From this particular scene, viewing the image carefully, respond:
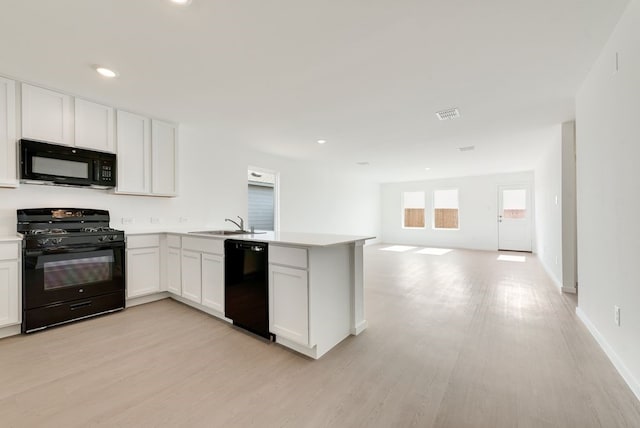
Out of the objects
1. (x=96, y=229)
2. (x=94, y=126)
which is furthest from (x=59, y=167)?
(x=96, y=229)

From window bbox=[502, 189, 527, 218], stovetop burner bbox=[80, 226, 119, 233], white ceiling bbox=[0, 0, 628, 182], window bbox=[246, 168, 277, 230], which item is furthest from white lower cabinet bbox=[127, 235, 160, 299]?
window bbox=[502, 189, 527, 218]

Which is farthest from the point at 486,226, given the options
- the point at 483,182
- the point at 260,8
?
the point at 260,8

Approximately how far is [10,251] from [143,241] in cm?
114

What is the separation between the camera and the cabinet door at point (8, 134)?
263cm

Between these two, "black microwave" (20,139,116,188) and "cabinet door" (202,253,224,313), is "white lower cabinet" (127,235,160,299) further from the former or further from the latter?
"cabinet door" (202,253,224,313)

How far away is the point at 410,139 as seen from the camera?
4.79 m

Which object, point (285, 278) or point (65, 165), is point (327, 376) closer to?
point (285, 278)

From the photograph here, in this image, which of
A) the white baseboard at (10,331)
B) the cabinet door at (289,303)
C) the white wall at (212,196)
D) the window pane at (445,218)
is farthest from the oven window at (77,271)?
the window pane at (445,218)

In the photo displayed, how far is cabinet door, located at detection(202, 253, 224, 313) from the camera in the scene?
115 inches

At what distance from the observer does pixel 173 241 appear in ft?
11.7

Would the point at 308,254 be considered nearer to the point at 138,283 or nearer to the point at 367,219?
the point at 138,283

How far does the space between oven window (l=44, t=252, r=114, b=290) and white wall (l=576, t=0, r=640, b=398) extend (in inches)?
186

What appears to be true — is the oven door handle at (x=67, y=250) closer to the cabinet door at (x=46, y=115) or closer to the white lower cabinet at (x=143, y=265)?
the white lower cabinet at (x=143, y=265)

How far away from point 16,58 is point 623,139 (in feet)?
16.0
